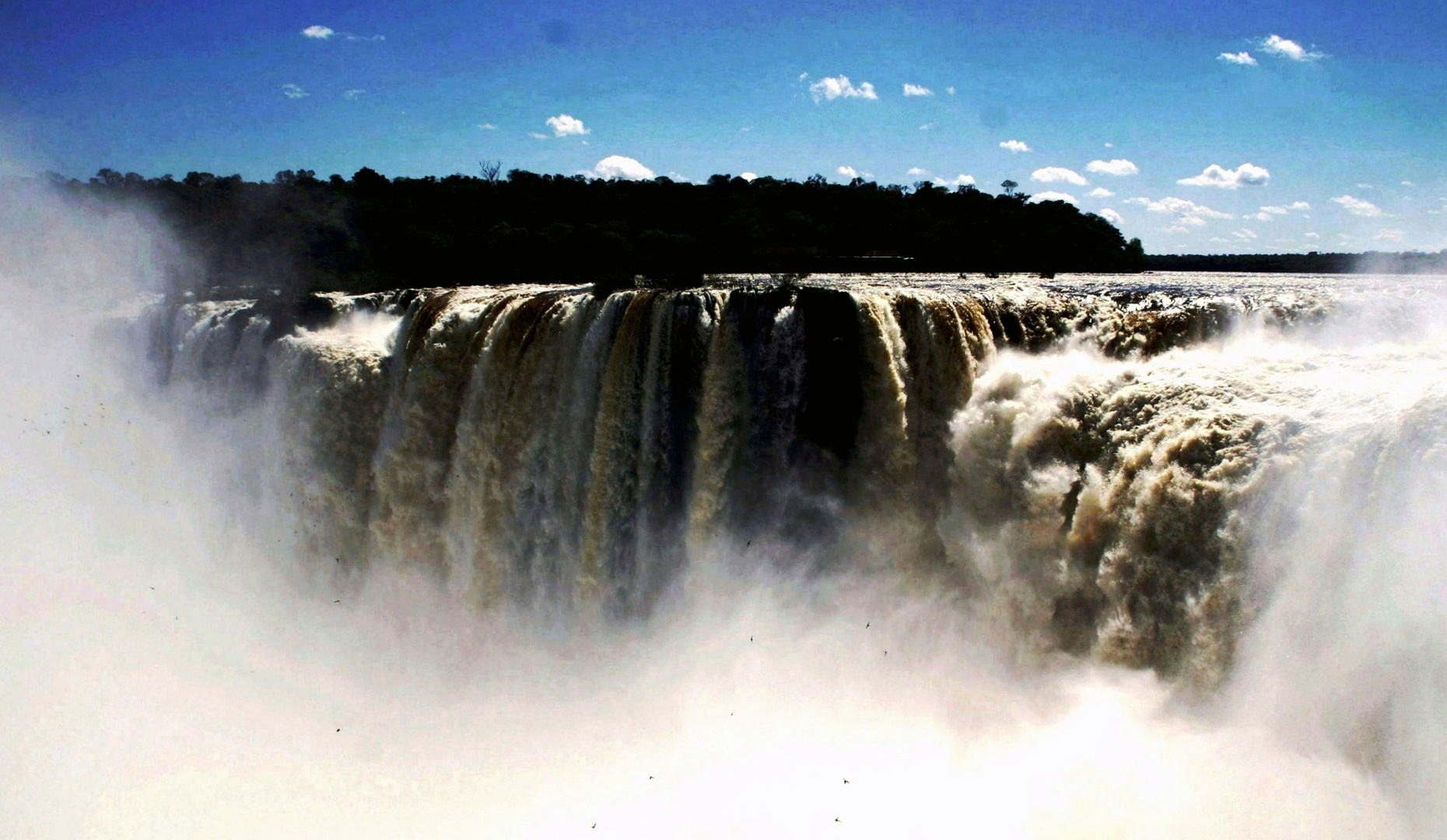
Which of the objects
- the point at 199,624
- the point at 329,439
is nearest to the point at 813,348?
the point at 329,439

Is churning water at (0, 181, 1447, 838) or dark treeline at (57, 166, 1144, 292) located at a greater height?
dark treeline at (57, 166, 1144, 292)

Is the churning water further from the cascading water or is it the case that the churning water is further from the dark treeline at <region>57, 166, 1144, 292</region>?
the dark treeline at <region>57, 166, 1144, 292</region>

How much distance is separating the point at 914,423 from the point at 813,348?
1266mm

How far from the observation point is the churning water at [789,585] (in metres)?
5.50

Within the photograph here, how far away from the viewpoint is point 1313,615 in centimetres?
544

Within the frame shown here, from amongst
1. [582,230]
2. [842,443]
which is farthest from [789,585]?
[582,230]

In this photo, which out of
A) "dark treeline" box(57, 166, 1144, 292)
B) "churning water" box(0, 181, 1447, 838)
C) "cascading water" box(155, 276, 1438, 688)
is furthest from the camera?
"dark treeline" box(57, 166, 1144, 292)

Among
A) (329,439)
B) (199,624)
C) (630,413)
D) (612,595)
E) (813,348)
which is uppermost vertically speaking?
(813,348)

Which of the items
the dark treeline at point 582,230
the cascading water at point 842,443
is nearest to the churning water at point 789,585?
the cascading water at point 842,443

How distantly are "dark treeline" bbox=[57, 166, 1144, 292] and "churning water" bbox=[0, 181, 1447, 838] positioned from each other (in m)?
5.62

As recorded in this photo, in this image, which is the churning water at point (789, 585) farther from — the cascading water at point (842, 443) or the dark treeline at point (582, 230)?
the dark treeline at point (582, 230)

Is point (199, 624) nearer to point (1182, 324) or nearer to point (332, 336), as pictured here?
point (332, 336)

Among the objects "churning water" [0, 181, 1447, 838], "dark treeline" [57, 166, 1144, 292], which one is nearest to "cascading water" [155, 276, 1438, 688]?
"churning water" [0, 181, 1447, 838]

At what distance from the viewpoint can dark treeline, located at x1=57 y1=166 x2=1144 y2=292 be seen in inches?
744
